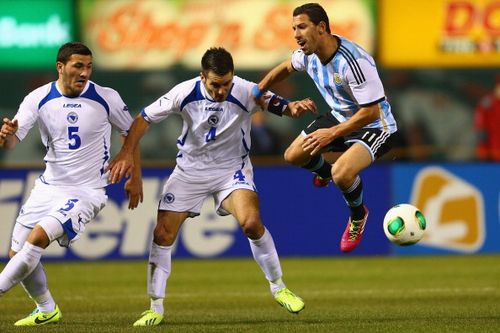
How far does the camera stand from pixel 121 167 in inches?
392

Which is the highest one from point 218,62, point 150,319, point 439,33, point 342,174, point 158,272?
point 218,62

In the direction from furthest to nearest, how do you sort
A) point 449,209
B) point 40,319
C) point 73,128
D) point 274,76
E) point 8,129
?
1. point 449,209
2. point 274,76
3. point 40,319
4. point 73,128
5. point 8,129

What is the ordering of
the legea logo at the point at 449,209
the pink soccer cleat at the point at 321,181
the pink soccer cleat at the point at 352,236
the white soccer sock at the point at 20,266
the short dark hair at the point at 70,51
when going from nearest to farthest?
1. the white soccer sock at the point at 20,266
2. the short dark hair at the point at 70,51
3. the pink soccer cleat at the point at 352,236
4. the pink soccer cleat at the point at 321,181
5. the legea logo at the point at 449,209

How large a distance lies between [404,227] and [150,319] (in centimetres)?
205

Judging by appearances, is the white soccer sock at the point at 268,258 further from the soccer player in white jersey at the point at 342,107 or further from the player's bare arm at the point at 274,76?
the player's bare arm at the point at 274,76

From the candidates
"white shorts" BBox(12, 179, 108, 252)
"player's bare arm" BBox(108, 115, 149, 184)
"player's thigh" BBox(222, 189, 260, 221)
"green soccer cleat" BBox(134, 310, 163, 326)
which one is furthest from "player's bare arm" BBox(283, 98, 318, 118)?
"green soccer cleat" BBox(134, 310, 163, 326)

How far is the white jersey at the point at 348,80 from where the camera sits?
33.1ft

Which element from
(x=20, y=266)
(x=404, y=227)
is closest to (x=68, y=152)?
(x=20, y=266)

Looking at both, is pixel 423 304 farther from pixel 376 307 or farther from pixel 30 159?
pixel 30 159

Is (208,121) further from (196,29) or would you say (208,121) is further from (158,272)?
(196,29)

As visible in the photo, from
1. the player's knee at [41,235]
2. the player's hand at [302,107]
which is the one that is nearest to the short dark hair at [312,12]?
the player's hand at [302,107]

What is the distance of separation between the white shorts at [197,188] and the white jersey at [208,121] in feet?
0.23

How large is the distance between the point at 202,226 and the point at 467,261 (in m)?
3.14

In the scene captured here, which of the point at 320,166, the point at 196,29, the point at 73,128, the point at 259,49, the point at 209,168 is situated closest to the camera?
the point at 73,128
